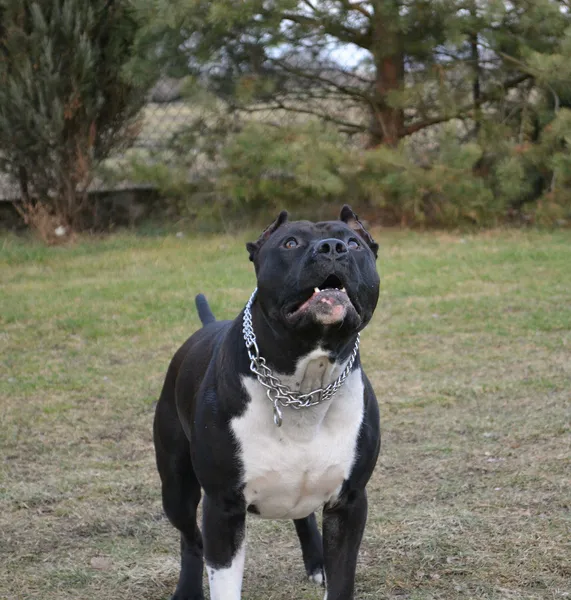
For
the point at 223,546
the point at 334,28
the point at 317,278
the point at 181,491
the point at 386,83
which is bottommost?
the point at 181,491

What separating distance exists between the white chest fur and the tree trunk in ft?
24.9

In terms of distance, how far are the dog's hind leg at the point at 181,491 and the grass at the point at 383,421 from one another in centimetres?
17

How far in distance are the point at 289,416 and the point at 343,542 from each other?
41 cm

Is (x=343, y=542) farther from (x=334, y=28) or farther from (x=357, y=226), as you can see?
(x=334, y=28)

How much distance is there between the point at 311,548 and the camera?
11.1 feet

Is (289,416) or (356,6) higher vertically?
(356,6)

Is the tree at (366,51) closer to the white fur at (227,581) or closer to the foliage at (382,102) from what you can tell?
the foliage at (382,102)

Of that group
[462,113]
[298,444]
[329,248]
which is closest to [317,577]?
[298,444]

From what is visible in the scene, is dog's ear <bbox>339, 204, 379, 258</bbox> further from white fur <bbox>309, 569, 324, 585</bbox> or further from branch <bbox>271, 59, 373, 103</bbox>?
branch <bbox>271, 59, 373, 103</bbox>

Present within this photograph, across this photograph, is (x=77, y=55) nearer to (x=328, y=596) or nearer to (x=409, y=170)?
(x=409, y=170)

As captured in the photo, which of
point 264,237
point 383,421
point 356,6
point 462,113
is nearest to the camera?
point 264,237

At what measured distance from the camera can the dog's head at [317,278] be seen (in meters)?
2.37

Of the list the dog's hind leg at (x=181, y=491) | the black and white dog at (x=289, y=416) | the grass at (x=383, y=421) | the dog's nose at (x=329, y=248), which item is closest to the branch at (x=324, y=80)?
the grass at (x=383, y=421)

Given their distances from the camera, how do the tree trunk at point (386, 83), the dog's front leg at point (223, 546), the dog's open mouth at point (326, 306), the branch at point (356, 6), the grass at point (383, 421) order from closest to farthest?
the dog's open mouth at point (326, 306), the dog's front leg at point (223, 546), the grass at point (383, 421), the branch at point (356, 6), the tree trunk at point (386, 83)
